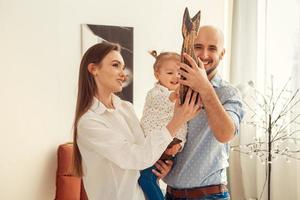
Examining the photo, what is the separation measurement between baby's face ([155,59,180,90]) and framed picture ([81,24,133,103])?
1.31 meters

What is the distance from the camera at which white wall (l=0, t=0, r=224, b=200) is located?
283 cm

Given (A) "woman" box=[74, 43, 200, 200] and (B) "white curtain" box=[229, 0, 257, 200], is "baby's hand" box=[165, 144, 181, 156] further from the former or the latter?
(B) "white curtain" box=[229, 0, 257, 200]

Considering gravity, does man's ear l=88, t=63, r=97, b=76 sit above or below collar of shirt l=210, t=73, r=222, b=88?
above

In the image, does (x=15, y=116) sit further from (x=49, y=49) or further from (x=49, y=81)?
(x=49, y=49)

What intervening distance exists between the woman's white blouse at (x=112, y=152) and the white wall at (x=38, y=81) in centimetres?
160

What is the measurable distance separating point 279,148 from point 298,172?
23 cm

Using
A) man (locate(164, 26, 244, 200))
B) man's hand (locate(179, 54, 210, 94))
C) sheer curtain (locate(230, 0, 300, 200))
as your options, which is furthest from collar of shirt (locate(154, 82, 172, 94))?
sheer curtain (locate(230, 0, 300, 200))

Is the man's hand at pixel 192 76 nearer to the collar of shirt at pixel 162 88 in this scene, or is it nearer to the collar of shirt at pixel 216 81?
the collar of shirt at pixel 216 81

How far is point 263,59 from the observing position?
3.60 metres

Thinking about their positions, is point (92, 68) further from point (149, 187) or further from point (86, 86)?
point (149, 187)

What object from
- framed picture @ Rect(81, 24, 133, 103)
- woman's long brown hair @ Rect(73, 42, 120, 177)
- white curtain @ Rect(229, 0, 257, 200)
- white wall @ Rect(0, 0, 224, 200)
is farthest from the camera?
white curtain @ Rect(229, 0, 257, 200)

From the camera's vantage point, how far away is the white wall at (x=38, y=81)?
283 centimetres

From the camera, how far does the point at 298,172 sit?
3242 millimetres

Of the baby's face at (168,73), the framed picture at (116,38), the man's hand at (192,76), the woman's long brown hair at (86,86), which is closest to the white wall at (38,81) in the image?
the framed picture at (116,38)
